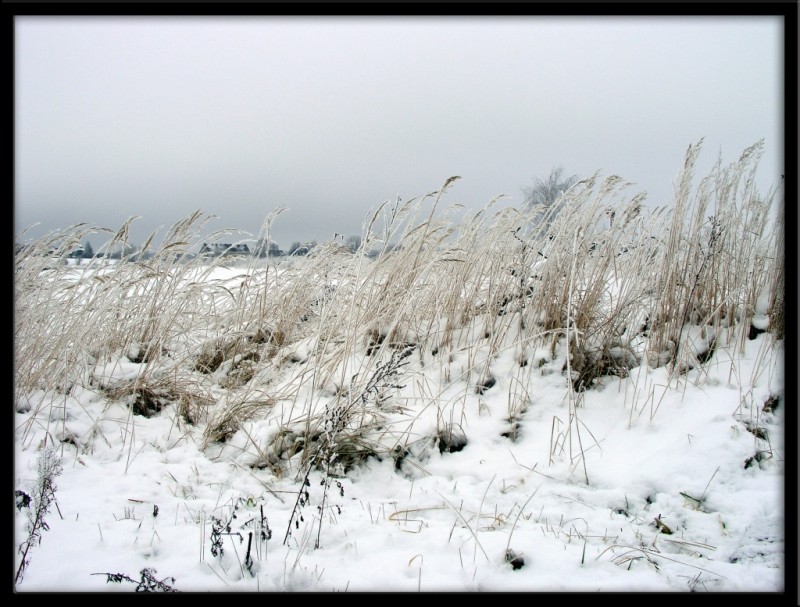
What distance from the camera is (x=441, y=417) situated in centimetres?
228

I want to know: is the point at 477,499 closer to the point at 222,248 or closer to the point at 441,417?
the point at 441,417

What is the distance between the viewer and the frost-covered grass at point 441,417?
143cm

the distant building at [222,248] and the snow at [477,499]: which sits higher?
the distant building at [222,248]

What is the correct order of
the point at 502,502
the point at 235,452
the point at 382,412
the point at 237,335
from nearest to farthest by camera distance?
the point at 502,502 < the point at 235,452 < the point at 382,412 < the point at 237,335

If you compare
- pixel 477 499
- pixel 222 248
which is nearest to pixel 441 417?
pixel 477 499

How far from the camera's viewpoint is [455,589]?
1279 mm

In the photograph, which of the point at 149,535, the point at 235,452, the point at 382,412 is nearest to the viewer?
the point at 149,535

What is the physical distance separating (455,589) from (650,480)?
100cm

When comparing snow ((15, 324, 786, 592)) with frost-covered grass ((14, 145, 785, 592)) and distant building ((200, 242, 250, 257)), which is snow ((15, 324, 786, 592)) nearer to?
frost-covered grass ((14, 145, 785, 592))

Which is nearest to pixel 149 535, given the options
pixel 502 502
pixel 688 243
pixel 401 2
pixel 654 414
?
pixel 502 502

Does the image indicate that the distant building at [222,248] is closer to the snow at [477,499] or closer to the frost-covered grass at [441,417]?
the frost-covered grass at [441,417]

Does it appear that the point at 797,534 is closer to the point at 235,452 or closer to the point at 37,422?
the point at 235,452

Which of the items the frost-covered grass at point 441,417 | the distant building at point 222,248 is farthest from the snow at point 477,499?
the distant building at point 222,248

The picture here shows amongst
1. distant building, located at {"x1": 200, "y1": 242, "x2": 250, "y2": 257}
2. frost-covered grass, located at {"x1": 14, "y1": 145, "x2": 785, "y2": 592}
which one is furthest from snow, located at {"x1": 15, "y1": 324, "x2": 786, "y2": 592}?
distant building, located at {"x1": 200, "y1": 242, "x2": 250, "y2": 257}
